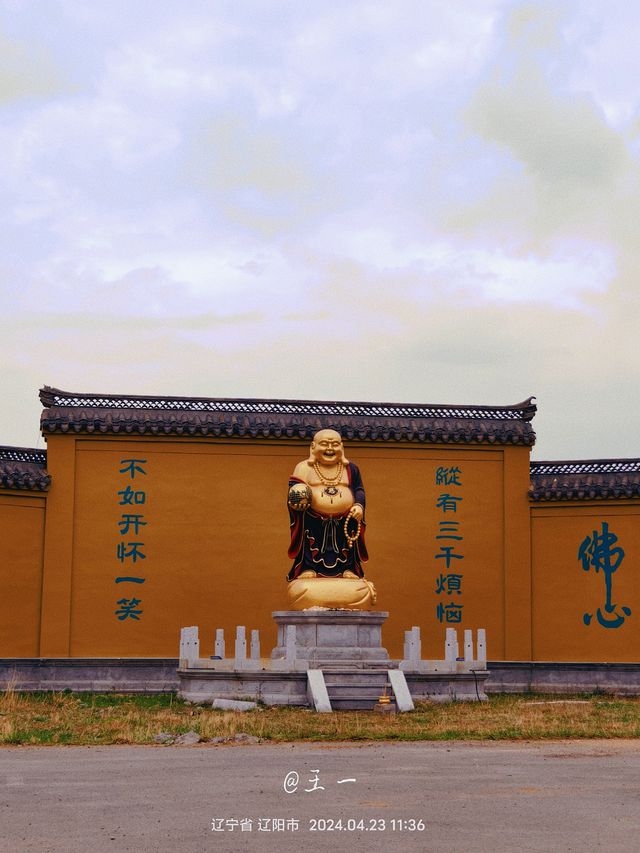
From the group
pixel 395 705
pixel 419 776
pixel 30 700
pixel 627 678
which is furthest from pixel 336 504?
pixel 419 776

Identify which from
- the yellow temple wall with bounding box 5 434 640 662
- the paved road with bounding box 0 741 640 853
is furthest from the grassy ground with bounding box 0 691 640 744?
the yellow temple wall with bounding box 5 434 640 662

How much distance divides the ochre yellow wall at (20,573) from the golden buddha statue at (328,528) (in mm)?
5529

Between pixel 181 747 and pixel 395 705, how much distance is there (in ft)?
14.2

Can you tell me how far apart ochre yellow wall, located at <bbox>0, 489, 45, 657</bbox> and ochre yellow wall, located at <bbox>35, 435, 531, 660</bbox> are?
21 cm

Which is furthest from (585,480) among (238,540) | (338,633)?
(338,633)

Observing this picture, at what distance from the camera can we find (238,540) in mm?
22719

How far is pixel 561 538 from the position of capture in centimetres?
2309

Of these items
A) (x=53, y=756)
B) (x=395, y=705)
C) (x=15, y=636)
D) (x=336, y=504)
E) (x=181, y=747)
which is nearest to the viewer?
(x=53, y=756)

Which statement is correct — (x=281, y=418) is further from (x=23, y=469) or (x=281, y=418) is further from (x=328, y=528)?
(x=23, y=469)

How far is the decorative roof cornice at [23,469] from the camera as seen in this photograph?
21.7 meters

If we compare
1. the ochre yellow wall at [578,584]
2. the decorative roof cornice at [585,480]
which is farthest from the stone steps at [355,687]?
the decorative roof cornice at [585,480]

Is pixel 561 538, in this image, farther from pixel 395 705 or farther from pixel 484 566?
pixel 395 705

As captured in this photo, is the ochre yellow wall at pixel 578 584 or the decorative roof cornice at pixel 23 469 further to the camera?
the ochre yellow wall at pixel 578 584

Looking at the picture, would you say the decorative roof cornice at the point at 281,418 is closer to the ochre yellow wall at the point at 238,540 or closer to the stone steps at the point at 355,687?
the ochre yellow wall at the point at 238,540
